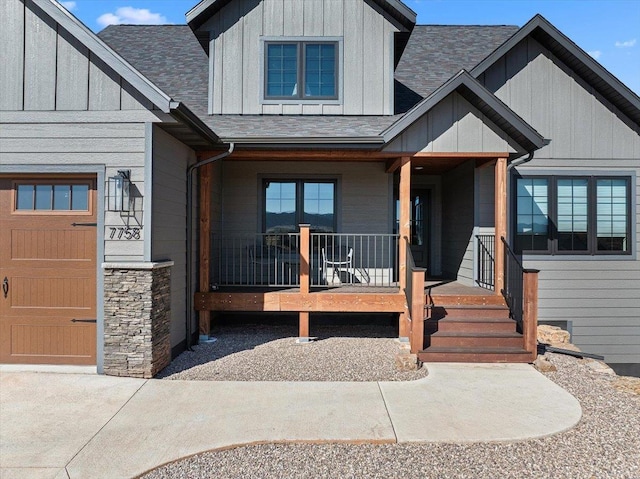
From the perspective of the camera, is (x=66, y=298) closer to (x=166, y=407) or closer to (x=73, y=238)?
(x=73, y=238)

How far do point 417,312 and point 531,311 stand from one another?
1.63 m

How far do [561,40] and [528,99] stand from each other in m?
1.13

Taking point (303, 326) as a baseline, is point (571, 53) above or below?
above

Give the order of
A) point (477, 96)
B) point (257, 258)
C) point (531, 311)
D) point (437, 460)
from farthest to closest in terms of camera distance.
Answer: point (257, 258) < point (477, 96) < point (531, 311) < point (437, 460)

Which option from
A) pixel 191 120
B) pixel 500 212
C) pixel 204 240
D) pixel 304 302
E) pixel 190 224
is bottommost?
pixel 304 302

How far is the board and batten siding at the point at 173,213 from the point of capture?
17.7 ft

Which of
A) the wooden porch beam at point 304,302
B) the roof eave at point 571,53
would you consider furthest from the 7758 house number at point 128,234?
the roof eave at point 571,53

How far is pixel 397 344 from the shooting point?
22.3 ft

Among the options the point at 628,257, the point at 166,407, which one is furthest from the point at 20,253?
the point at 628,257

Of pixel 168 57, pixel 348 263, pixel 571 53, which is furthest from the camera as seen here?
pixel 168 57

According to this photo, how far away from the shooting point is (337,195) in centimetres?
856

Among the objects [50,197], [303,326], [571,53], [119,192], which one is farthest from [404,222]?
[50,197]

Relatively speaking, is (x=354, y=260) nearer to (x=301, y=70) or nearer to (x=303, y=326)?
(x=303, y=326)

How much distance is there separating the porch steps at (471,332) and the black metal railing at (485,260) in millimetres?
1021
